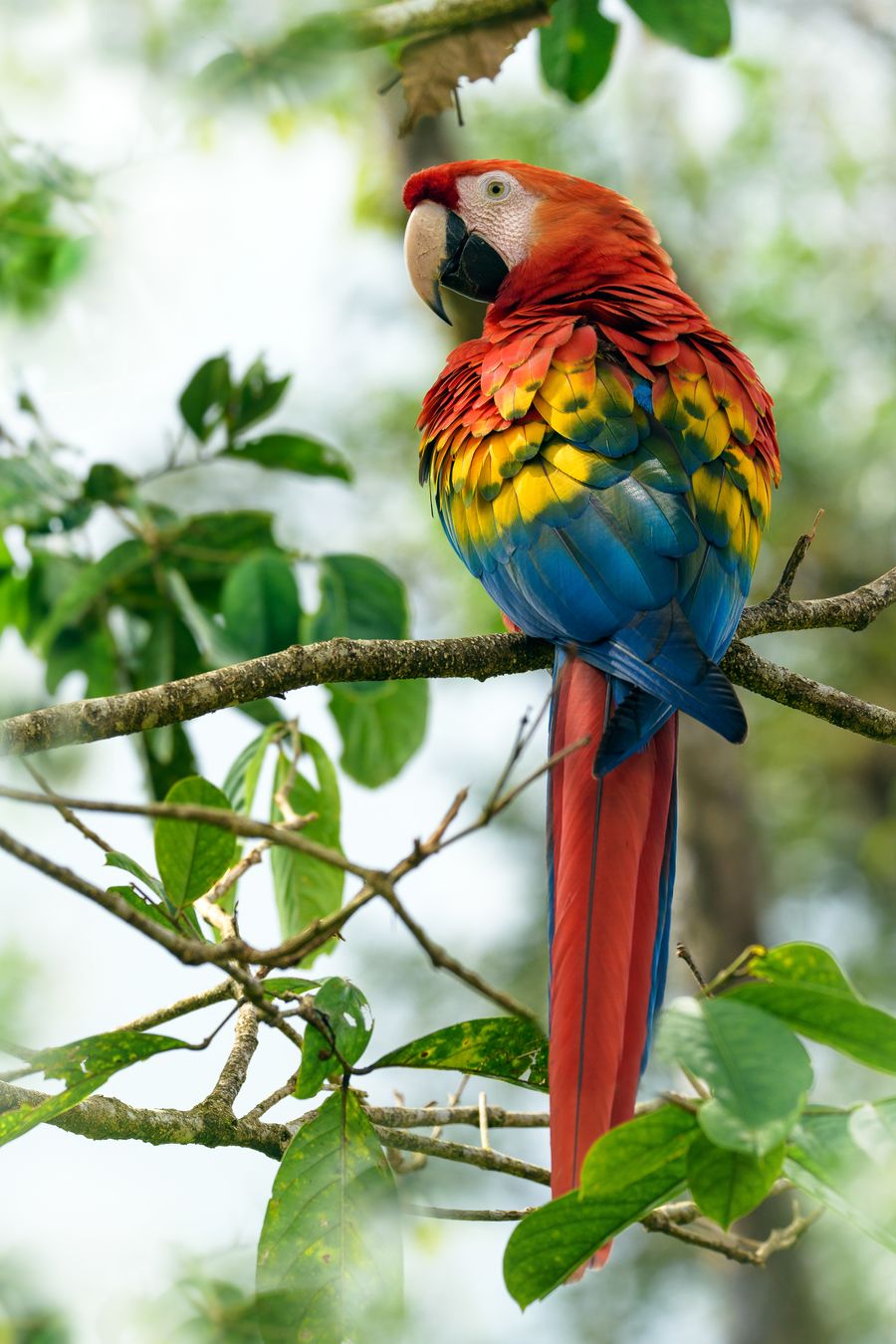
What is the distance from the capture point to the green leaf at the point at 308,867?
1.40m

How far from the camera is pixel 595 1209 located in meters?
0.74

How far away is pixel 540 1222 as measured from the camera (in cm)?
74

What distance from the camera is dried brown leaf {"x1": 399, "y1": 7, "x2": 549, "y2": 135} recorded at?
4.93 ft

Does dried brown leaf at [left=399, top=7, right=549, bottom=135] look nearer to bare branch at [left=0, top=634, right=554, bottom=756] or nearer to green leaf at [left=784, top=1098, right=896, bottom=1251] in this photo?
bare branch at [left=0, top=634, right=554, bottom=756]

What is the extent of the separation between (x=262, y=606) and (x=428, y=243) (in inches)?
35.3

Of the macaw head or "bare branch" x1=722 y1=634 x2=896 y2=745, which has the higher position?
the macaw head

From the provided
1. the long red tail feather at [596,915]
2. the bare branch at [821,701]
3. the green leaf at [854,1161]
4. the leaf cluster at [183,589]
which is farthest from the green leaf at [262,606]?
the green leaf at [854,1161]

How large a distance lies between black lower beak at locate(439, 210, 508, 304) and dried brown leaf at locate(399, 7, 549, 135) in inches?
20.7

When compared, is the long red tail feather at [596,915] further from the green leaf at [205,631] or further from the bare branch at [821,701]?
the green leaf at [205,631]

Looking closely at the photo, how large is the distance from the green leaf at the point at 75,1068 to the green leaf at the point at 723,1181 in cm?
40

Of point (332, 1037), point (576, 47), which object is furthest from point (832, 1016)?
point (576, 47)

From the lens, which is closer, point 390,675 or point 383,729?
point 390,675

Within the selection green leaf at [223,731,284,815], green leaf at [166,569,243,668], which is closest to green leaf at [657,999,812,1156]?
green leaf at [223,731,284,815]

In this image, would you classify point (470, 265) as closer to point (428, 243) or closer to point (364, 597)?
point (428, 243)
